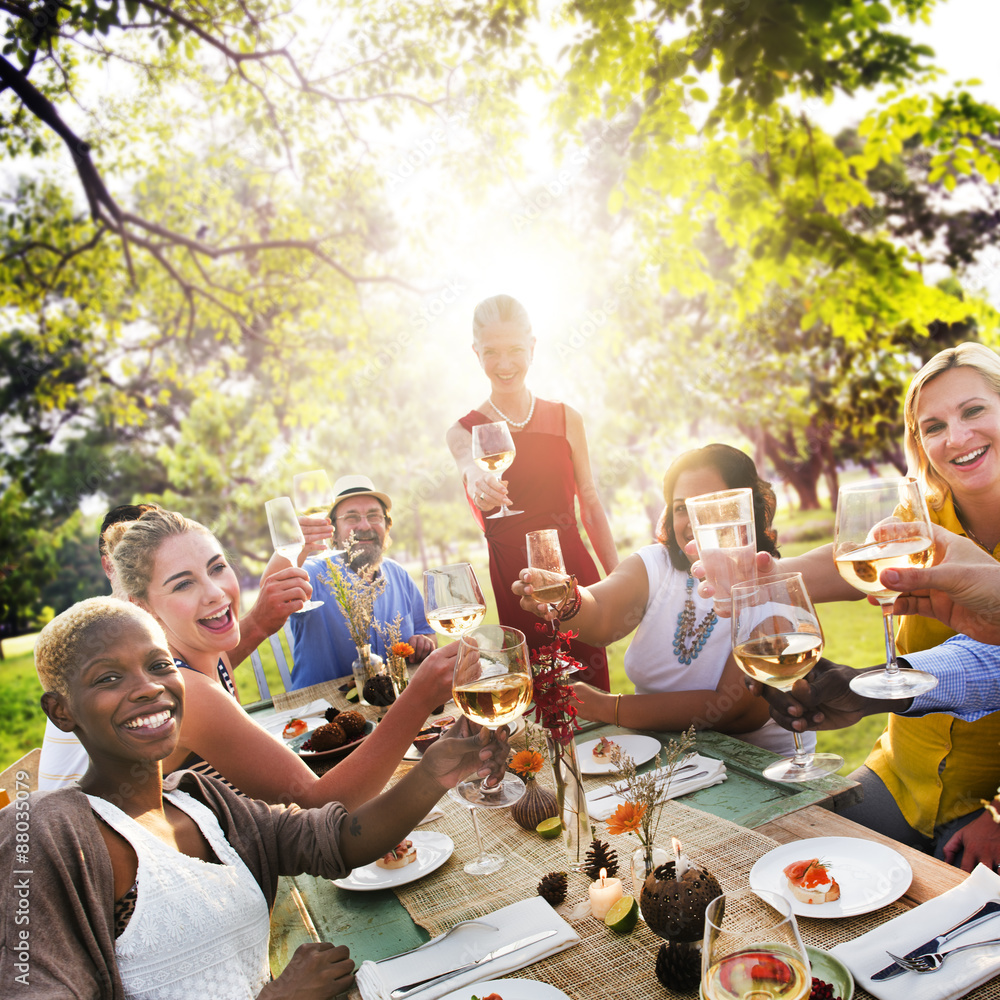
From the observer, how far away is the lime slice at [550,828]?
5.45ft

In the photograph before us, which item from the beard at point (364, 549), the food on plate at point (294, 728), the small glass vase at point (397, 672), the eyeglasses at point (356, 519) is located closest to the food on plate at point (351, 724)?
A: the food on plate at point (294, 728)

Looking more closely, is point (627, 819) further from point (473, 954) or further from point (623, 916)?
point (473, 954)

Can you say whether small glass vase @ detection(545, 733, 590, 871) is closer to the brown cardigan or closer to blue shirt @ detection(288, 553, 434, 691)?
the brown cardigan

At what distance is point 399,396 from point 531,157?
29.2 ft

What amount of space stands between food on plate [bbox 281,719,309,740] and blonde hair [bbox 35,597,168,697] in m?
1.38

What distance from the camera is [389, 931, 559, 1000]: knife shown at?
1185 millimetres

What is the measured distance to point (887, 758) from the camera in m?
2.29

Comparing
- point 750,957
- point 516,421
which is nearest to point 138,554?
point 750,957

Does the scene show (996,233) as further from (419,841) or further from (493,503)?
(419,841)

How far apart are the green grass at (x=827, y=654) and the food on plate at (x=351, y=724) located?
2.79m

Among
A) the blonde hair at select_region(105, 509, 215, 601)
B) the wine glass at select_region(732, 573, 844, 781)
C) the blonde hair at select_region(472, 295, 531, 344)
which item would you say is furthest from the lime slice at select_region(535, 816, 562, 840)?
the blonde hair at select_region(472, 295, 531, 344)

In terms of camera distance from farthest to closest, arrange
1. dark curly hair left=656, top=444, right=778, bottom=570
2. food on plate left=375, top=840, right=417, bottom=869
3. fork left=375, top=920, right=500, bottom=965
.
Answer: dark curly hair left=656, top=444, right=778, bottom=570 → food on plate left=375, top=840, right=417, bottom=869 → fork left=375, top=920, right=500, bottom=965

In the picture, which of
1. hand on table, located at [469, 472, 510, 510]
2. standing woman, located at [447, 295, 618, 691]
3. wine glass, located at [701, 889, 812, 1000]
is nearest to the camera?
wine glass, located at [701, 889, 812, 1000]

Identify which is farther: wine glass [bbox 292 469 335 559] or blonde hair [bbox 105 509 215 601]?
wine glass [bbox 292 469 335 559]
